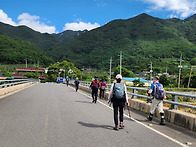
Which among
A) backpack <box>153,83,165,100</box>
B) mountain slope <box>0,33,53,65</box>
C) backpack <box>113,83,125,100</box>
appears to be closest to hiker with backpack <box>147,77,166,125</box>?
backpack <box>153,83,165,100</box>

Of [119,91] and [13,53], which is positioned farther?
[13,53]

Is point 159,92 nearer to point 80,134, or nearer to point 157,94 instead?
point 157,94

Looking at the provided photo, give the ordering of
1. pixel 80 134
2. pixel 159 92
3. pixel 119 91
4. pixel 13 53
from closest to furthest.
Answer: pixel 80 134, pixel 119 91, pixel 159 92, pixel 13 53

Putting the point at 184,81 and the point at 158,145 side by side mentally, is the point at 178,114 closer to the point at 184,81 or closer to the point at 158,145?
the point at 158,145

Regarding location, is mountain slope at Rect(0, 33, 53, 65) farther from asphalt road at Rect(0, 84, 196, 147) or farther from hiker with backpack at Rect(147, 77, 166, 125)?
hiker with backpack at Rect(147, 77, 166, 125)

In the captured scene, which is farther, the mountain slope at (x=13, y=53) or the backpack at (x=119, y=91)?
the mountain slope at (x=13, y=53)

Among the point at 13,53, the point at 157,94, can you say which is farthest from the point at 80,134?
the point at 13,53

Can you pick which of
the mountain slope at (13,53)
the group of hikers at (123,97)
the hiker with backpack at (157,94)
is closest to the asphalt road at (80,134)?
the group of hikers at (123,97)

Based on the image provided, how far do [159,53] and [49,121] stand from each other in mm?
196041

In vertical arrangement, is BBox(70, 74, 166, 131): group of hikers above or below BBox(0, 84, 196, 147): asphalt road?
above

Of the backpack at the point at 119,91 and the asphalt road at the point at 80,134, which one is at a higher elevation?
the backpack at the point at 119,91

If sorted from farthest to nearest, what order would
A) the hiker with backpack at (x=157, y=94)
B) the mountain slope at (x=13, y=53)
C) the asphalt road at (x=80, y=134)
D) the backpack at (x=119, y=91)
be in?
the mountain slope at (x=13, y=53) → the hiker with backpack at (x=157, y=94) → the backpack at (x=119, y=91) → the asphalt road at (x=80, y=134)

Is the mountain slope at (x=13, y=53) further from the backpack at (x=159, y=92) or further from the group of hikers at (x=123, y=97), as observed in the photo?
the backpack at (x=159, y=92)

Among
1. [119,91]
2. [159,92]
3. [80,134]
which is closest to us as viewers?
[80,134]
